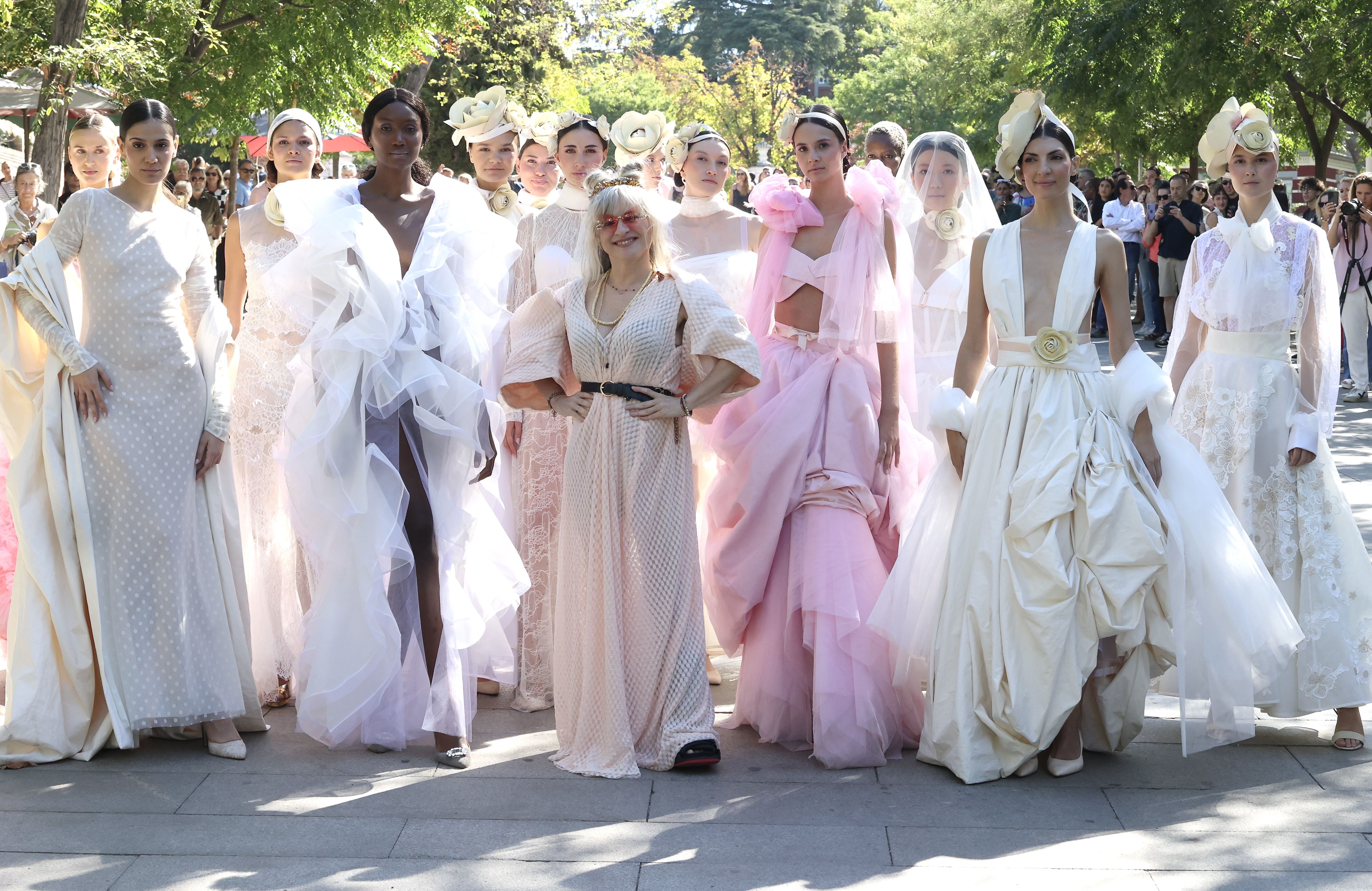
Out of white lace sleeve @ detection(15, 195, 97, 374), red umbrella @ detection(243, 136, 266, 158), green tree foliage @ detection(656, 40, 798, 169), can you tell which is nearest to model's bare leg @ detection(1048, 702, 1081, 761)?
white lace sleeve @ detection(15, 195, 97, 374)

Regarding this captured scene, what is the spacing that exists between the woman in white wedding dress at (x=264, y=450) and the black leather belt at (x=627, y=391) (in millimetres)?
1366

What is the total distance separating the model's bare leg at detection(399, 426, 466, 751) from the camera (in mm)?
4930

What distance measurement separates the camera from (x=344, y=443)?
4.75 meters

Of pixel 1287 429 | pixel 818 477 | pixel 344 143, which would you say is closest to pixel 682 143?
pixel 818 477

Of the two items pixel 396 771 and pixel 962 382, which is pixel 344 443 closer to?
pixel 396 771

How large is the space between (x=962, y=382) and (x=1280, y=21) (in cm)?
1486

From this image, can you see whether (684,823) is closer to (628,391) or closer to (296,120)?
(628,391)

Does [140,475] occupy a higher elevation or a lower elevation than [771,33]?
lower

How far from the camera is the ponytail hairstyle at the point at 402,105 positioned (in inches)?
196

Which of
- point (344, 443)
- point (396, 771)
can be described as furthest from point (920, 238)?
point (396, 771)

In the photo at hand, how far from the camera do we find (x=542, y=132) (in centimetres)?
679

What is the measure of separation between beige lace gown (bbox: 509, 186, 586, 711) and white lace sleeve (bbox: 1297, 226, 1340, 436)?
9.30ft

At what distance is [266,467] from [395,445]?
98cm
